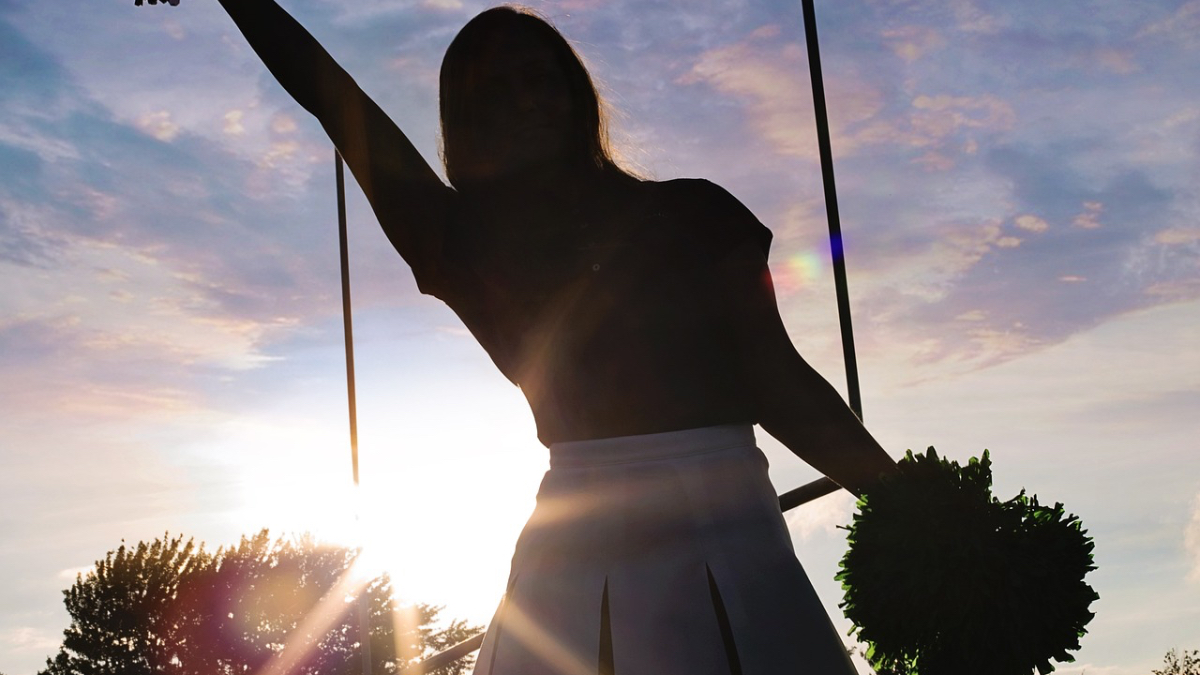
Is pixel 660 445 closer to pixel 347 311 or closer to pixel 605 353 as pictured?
pixel 605 353

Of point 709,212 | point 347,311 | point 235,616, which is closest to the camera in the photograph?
point 709,212

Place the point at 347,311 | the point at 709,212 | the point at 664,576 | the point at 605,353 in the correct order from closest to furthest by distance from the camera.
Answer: the point at 664,576 → the point at 605,353 → the point at 709,212 → the point at 347,311

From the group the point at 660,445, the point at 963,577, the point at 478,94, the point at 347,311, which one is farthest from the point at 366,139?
the point at 347,311

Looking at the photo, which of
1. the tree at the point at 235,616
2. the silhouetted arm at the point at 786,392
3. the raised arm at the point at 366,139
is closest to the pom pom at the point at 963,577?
the silhouetted arm at the point at 786,392

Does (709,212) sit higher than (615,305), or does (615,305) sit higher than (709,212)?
(709,212)

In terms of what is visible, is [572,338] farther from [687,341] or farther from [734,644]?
[734,644]

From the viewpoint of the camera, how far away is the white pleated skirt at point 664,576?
1396 millimetres

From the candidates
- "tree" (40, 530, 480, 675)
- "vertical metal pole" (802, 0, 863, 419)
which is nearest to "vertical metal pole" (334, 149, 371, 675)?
"vertical metal pole" (802, 0, 863, 419)

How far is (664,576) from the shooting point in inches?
56.2

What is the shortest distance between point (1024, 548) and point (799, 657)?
35 centimetres

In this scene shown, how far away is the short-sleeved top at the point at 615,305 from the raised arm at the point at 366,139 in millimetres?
43

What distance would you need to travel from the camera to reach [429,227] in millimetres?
1752

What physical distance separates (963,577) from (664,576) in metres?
0.39

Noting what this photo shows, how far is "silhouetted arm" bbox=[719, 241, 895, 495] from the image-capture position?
1.60 m
